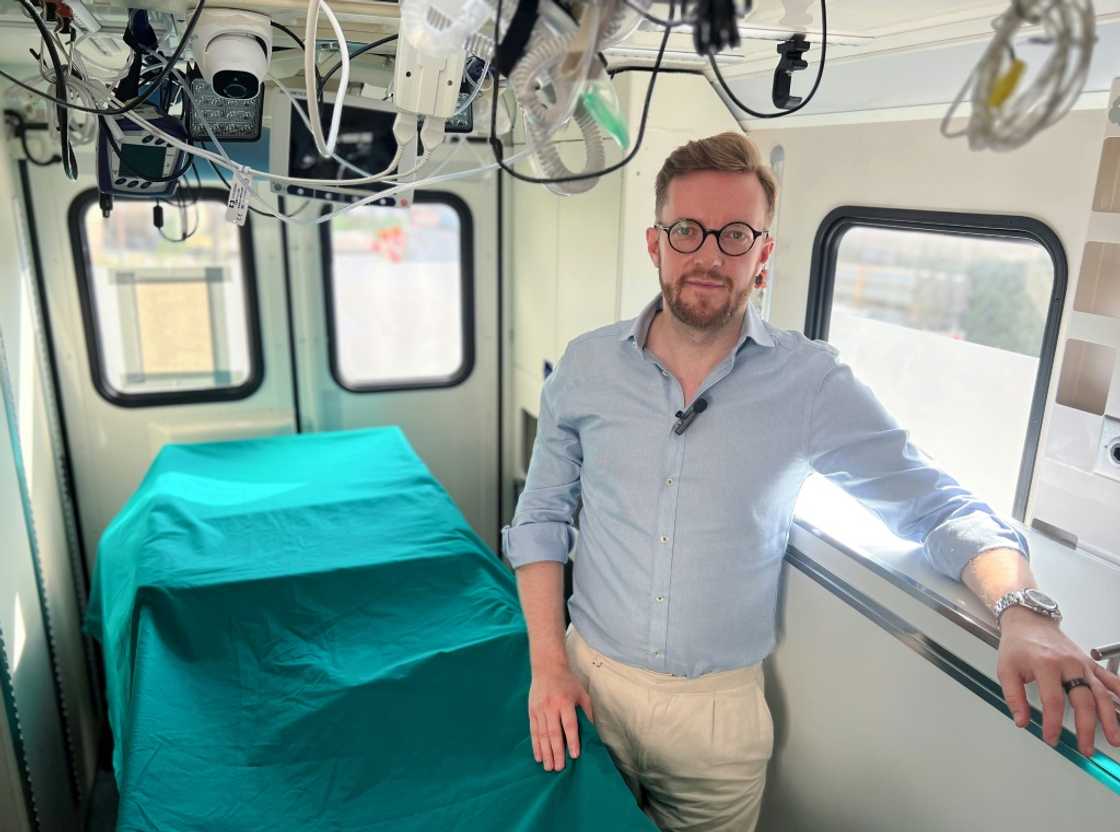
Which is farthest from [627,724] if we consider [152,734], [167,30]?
[167,30]

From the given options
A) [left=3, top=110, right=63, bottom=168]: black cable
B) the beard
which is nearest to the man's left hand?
the beard

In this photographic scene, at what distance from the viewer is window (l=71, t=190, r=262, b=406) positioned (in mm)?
3654

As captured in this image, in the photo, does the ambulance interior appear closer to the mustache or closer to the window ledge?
the window ledge

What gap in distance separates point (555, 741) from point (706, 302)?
0.98m

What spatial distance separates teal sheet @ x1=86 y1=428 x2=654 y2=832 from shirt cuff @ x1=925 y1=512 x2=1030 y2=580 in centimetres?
80

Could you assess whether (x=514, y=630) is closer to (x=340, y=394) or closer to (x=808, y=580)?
(x=808, y=580)

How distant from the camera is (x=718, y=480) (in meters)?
1.76

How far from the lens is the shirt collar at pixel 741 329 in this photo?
1.77 m

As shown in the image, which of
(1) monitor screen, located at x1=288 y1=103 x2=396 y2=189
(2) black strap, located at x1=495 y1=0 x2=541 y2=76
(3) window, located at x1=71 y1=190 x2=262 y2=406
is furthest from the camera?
(3) window, located at x1=71 y1=190 x2=262 y2=406

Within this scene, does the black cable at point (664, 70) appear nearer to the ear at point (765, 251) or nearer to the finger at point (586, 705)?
the ear at point (765, 251)

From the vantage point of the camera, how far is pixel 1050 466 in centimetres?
182

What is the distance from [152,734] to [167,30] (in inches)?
62.1

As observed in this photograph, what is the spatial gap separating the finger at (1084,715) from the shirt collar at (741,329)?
855mm

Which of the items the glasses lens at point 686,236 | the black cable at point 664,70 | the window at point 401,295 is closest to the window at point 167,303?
the window at point 401,295
